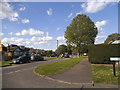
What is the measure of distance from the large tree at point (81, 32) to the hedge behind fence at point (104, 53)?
19775 mm

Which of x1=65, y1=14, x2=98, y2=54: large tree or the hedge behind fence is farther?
x1=65, y1=14, x2=98, y2=54: large tree

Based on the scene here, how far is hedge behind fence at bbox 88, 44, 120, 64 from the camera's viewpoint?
684 inches

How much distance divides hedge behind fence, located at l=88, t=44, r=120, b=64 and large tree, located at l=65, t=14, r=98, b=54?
1977 centimetres

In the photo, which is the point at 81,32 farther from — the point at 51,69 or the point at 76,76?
the point at 76,76

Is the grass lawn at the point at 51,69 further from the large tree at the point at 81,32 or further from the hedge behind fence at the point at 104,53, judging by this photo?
the large tree at the point at 81,32

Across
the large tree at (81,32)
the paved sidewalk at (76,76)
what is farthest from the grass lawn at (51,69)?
the large tree at (81,32)

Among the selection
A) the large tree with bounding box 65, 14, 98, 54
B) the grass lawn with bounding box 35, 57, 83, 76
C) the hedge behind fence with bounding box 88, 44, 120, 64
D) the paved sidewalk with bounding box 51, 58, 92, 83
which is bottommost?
the grass lawn with bounding box 35, 57, 83, 76

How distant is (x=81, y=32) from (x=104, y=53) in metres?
21.3

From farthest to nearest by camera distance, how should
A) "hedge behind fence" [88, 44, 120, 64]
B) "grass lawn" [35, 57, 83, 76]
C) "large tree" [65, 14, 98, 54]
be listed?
"large tree" [65, 14, 98, 54] < "hedge behind fence" [88, 44, 120, 64] < "grass lawn" [35, 57, 83, 76]

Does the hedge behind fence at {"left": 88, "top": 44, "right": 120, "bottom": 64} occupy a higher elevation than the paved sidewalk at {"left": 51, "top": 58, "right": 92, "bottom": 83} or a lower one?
higher

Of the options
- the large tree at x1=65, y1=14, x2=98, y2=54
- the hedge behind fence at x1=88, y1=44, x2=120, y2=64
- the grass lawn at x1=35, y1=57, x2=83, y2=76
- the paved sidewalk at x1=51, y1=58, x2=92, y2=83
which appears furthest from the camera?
the large tree at x1=65, y1=14, x2=98, y2=54

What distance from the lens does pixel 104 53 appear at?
17.6m

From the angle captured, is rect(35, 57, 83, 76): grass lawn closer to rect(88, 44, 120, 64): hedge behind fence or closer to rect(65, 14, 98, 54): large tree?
rect(88, 44, 120, 64): hedge behind fence

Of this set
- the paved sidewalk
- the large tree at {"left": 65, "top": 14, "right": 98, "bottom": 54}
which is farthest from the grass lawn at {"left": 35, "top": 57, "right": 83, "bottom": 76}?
the large tree at {"left": 65, "top": 14, "right": 98, "bottom": 54}
